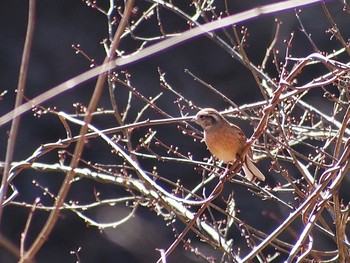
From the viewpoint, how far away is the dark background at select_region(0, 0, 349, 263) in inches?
371

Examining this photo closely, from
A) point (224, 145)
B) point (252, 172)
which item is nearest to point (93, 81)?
point (224, 145)

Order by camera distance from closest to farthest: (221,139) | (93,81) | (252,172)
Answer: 1. (252,172)
2. (221,139)
3. (93,81)

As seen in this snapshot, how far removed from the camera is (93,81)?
9867mm

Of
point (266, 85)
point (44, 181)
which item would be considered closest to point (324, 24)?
point (44, 181)

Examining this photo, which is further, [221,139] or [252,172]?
[221,139]

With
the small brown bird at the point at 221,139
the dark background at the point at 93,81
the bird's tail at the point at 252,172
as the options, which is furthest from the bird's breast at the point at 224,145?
the dark background at the point at 93,81

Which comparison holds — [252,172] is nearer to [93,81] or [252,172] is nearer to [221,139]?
[221,139]

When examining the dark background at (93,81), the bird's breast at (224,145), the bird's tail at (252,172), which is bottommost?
the bird's tail at (252,172)

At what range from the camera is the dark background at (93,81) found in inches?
371

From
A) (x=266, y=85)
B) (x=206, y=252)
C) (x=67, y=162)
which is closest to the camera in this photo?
(x=266, y=85)

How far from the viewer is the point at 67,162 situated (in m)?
9.49

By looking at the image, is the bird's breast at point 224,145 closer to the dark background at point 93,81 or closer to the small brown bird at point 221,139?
the small brown bird at point 221,139

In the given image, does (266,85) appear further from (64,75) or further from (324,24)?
(64,75)

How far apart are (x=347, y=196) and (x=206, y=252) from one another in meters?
1.67
